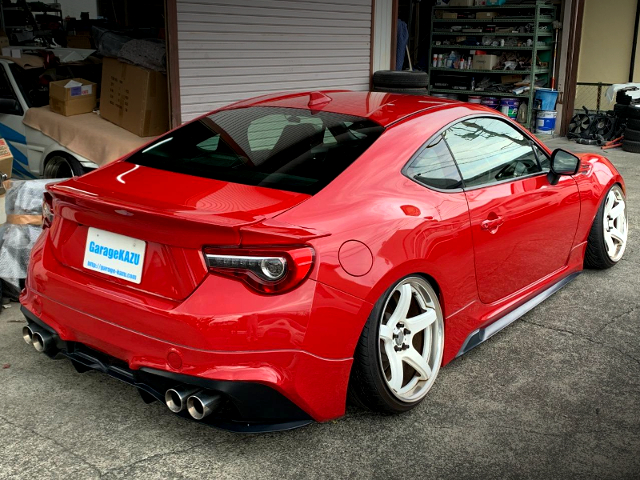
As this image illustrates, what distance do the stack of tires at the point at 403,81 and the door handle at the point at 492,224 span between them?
602cm

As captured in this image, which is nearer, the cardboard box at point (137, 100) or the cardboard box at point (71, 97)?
the cardboard box at point (137, 100)

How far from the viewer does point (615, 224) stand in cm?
546

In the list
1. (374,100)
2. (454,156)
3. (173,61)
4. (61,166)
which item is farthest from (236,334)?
(173,61)

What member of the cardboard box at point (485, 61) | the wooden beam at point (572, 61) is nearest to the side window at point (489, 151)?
the cardboard box at point (485, 61)

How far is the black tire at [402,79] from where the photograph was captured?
31.1ft

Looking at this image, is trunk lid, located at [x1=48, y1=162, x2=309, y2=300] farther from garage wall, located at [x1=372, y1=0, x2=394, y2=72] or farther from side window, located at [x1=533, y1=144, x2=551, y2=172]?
garage wall, located at [x1=372, y1=0, x2=394, y2=72]

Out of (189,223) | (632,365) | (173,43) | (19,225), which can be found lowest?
(632,365)

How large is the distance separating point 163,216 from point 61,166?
14.9 feet

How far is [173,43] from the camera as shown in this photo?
283 inches

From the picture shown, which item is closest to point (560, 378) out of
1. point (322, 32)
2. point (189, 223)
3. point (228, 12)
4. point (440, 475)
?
point (440, 475)

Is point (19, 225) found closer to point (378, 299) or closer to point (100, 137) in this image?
point (100, 137)

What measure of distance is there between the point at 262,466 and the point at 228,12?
19.5ft

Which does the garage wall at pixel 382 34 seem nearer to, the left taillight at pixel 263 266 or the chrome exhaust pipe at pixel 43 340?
the chrome exhaust pipe at pixel 43 340

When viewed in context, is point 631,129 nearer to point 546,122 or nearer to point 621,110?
point 621,110
